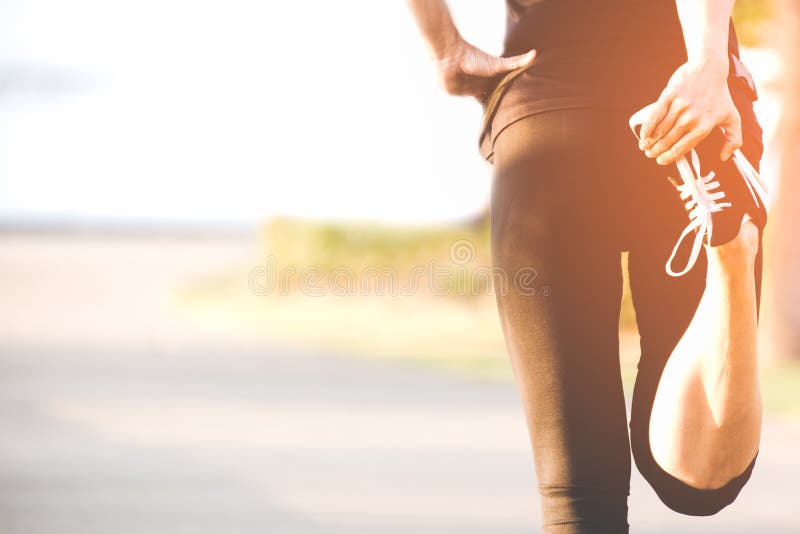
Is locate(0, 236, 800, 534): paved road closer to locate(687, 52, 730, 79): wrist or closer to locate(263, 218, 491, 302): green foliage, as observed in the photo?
locate(687, 52, 730, 79): wrist

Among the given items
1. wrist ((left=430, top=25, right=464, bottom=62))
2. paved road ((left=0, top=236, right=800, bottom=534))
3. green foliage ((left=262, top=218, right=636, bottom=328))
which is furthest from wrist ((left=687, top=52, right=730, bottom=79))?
green foliage ((left=262, top=218, right=636, bottom=328))

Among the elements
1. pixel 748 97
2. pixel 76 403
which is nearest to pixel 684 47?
pixel 748 97

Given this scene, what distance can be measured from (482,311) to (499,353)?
7.60 feet

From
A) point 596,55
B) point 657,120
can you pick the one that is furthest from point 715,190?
point 596,55

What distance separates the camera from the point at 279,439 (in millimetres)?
6812

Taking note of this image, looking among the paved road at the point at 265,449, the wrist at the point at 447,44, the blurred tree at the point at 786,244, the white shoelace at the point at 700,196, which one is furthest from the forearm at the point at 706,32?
the blurred tree at the point at 786,244

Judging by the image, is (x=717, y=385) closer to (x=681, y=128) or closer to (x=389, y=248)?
(x=681, y=128)

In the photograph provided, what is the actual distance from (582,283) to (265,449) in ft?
15.6

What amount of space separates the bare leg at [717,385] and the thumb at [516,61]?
0.38 m

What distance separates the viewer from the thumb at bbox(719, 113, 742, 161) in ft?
6.01

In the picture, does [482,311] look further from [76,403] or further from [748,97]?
[748,97]

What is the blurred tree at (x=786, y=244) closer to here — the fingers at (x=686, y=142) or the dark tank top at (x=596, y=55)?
the dark tank top at (x=596, y=55)

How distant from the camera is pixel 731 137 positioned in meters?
1.83

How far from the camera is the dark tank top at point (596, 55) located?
1.88 meters
